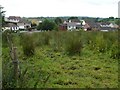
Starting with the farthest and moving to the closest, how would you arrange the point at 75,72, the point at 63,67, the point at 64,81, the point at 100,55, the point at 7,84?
the point at 100,55, the point at 63,67, the point at 75,72, the point at 64,81, the point at 7,84

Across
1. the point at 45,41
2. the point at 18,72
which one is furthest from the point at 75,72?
the point at 45,41

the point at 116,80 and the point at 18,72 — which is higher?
the point at 18,72

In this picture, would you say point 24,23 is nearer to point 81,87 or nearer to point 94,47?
point 94,47

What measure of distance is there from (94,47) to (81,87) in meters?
5.50

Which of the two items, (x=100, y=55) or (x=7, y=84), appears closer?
(x=7, y=84)

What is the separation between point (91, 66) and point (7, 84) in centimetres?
352

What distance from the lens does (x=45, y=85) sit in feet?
17.8

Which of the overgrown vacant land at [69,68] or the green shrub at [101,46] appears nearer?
the overgrown vacant land at [69,68]

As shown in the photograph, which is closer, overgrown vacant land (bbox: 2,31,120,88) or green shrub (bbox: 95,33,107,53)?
overgrown vacant land (bbox: 2,31,120,88)

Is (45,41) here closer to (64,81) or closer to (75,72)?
(75,72)

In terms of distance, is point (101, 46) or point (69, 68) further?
point (101, 46)

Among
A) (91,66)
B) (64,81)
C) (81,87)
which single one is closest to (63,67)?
(91,66)

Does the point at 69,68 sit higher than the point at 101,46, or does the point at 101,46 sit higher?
the point at 101,46

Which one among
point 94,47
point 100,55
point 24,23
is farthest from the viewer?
point 24,23
